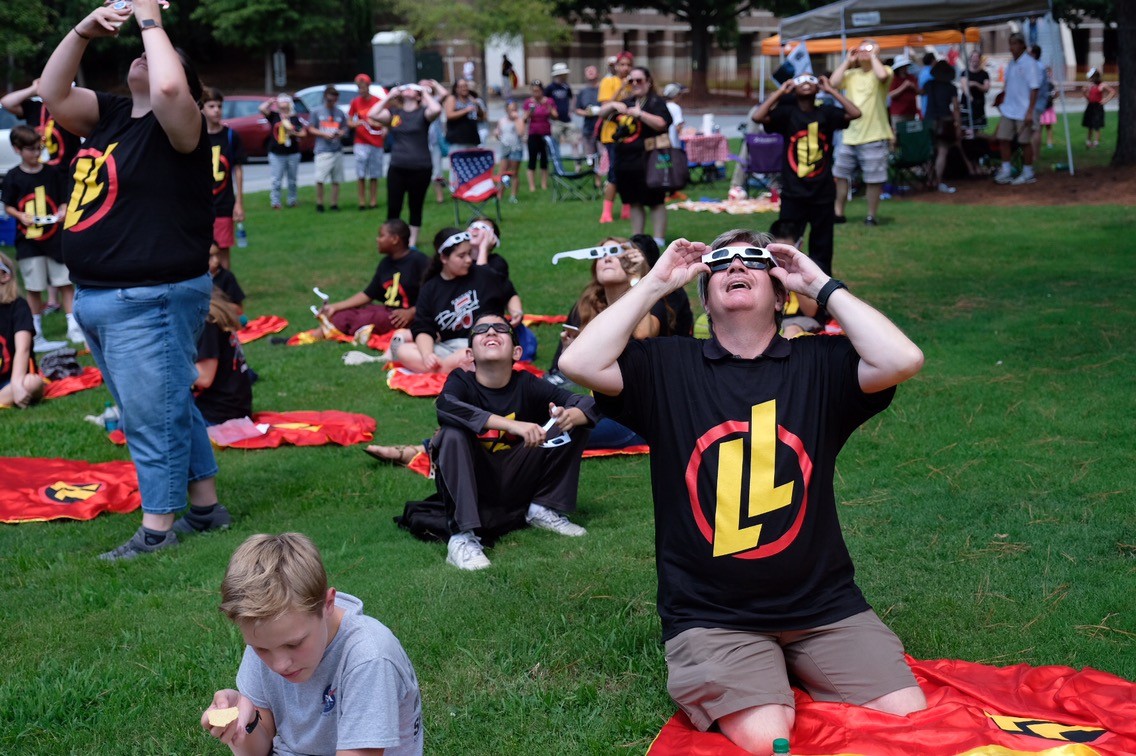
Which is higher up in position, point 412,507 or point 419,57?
point 419,57

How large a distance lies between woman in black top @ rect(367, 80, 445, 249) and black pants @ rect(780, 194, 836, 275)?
14.9ft

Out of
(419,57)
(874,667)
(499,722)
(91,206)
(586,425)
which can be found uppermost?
(419,57)

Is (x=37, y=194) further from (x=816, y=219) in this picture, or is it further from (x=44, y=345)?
(x=816, y=219)

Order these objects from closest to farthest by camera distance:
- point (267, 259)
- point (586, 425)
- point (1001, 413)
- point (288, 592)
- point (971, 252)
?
point (288, 592), point (586, 425), point (1001, 413), point (971, 252), point (267, 259)

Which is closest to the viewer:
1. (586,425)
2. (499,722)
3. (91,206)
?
(499,722)

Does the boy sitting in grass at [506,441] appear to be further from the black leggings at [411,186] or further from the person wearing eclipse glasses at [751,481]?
the black leggings at [411,186]

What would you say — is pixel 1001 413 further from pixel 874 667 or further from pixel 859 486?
pixel 874 667

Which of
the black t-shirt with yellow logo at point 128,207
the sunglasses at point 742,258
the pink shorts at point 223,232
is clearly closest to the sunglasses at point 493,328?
the black t-shirt with yellow logo at point 128,207

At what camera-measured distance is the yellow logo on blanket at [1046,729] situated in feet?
11.3

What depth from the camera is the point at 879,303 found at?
1026 centimetres

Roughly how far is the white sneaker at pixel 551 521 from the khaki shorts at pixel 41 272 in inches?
274

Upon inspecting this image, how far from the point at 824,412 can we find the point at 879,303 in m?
6.92

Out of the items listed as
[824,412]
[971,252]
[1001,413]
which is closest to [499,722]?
[824,412]

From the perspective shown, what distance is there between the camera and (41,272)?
10844 mm
